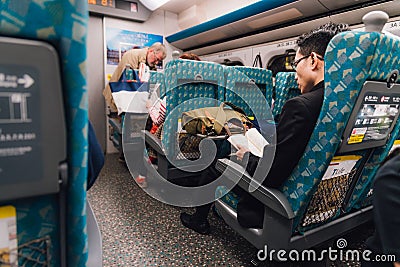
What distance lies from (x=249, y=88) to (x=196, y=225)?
1285 mm

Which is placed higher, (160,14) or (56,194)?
(160,14)

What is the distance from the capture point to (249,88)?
240 centimetres

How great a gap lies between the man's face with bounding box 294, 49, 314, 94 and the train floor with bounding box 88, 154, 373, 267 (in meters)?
0.99

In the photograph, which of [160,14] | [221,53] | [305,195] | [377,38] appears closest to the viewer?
[377,38]

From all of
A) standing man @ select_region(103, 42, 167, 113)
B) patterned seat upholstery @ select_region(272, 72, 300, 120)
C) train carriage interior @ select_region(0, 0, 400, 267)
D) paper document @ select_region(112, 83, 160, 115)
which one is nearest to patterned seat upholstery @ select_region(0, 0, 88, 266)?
train carriage interior @ select_region(0, 0, 400, 267)

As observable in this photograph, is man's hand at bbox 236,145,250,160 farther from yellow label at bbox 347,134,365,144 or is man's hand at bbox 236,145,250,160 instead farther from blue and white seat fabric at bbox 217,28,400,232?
yellow label at bbox 347,134,365,144

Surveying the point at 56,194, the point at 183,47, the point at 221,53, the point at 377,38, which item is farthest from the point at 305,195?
the point at 183,47

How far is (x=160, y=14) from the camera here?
5.32m

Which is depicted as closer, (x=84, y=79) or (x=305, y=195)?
(x=84, y=79)

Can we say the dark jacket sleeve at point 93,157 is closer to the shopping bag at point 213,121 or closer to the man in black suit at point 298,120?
the man in black suit at point 298,120

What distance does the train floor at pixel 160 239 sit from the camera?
1.69 m

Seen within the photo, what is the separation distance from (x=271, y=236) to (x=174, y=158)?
42.0 inches

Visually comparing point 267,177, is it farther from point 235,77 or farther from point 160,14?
point 160,14

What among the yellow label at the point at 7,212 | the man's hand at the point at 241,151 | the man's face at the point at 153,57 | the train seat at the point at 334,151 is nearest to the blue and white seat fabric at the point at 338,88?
the train seat at the point at 334,151
